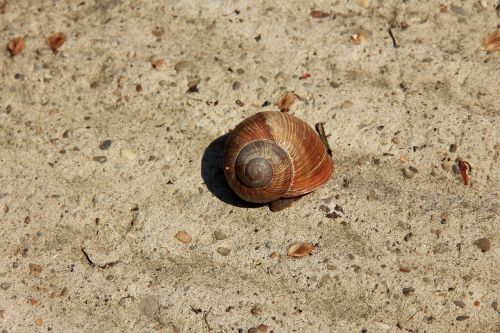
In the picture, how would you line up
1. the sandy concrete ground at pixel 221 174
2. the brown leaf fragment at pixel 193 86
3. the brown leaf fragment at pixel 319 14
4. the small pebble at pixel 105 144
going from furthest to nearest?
1. the brown leaf fragment at pixel 319 14
2. the brown leaf fragment at pixel 193 86
3. the small pebble at pixel 105 144
4. the sandy concrete ground at pixel 221 174

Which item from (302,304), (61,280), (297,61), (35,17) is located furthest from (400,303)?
(35,17)

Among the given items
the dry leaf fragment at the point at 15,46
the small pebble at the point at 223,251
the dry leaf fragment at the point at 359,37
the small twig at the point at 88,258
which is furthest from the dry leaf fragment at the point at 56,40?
the dry leaf fragment at the point at 359,37

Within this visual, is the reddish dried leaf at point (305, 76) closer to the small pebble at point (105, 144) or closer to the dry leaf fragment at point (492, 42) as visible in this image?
the dry leaf fragment at point (492, 42)

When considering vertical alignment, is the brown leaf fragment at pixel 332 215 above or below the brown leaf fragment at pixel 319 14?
below

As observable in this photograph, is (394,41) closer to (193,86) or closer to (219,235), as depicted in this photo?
(193,86)

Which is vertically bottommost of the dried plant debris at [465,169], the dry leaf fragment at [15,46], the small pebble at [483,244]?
the small pebble at [483,244]

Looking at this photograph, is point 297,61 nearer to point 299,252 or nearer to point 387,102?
point 387,102

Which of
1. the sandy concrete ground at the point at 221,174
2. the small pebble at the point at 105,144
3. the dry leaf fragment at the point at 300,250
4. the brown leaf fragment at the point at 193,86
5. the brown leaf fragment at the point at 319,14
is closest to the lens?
the sandy concrete ground at the point at 221,174
